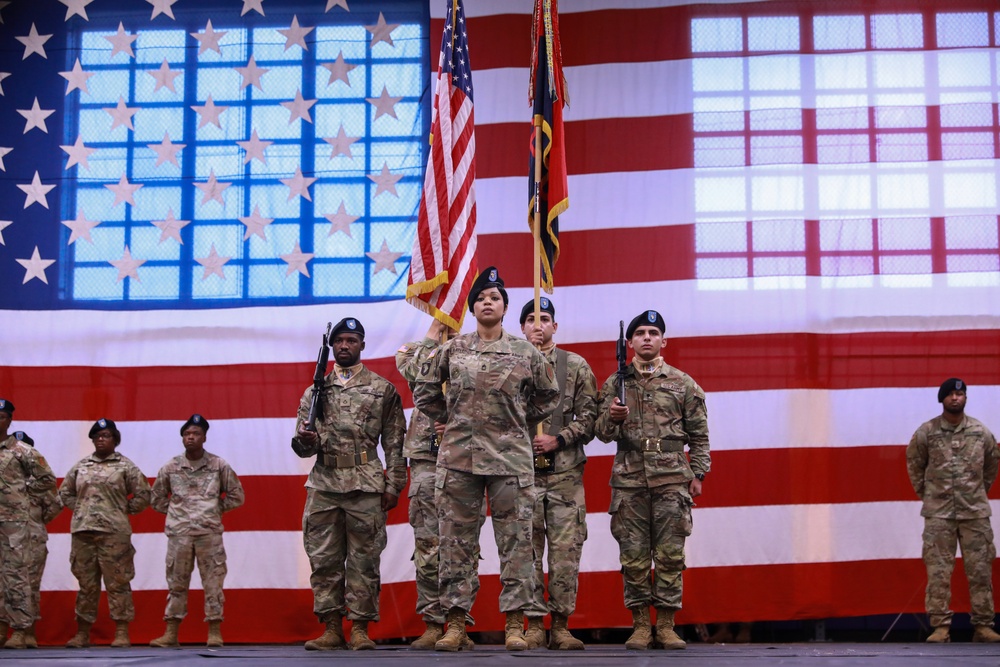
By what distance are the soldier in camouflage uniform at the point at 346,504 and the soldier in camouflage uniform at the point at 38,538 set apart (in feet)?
6.82

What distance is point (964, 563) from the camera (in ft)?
19.5

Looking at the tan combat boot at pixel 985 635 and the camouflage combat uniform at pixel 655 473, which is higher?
the camouflage combat uniform at pixel 655 473

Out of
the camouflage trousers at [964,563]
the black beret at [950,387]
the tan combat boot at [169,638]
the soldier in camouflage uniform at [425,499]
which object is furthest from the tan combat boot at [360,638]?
the black beret at [950,387]

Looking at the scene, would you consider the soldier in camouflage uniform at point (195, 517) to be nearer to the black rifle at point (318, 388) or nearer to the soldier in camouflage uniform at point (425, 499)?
the black rifle at point (318, 388)

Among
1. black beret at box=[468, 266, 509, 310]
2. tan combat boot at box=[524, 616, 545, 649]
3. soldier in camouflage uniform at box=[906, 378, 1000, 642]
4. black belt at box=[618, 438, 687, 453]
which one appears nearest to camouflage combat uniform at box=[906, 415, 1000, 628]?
soldier in camouflage uniform at box=[906, 378, 1000, 642]

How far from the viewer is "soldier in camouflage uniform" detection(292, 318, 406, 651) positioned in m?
5.04

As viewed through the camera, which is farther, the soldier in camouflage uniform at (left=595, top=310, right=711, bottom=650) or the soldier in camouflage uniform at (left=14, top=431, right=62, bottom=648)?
the soldier in camouflage uniform at (left=14, top=431, right=62, bottom=648)

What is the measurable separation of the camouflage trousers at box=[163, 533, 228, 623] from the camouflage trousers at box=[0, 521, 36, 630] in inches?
29.1

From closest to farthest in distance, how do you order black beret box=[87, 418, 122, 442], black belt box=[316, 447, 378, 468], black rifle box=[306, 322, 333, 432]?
1. black rifle box=[306, 322, 333, 432]
2. black belt box=[316, 447, 378, 468]
3. black beret box=[87, 418, 122, 442]

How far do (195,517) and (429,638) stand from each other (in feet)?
6.47

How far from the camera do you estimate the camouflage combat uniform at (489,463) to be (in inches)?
168

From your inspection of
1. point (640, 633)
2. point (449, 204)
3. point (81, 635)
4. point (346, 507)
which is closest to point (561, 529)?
point (640, 633)

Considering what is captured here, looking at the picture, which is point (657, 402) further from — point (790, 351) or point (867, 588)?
point (867, 588)

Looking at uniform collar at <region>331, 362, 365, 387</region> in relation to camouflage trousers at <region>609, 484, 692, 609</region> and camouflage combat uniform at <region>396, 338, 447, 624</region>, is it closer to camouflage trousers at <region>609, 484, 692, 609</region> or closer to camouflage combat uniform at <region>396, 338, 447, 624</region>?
camouflage combat uniform at <region>396, 338, 447, 624</region>
